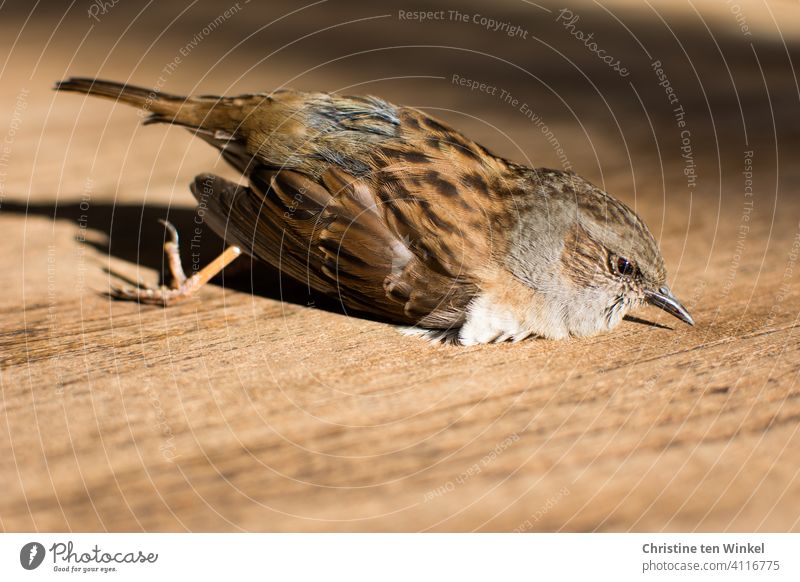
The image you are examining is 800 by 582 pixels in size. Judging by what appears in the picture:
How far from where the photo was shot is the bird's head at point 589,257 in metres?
1.79

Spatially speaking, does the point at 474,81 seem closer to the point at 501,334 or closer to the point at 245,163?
the point at 245,163

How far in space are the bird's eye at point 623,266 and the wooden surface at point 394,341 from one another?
0.10 meters

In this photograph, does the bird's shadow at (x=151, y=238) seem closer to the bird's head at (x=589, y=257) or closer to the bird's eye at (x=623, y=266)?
the bird's head at (x=589, y=257)

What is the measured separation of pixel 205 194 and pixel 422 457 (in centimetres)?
112

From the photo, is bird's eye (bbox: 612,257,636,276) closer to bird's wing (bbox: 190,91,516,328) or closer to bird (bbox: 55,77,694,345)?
bird (bbox: 55,77,694,345)

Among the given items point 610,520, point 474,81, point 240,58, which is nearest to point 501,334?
point 610,520

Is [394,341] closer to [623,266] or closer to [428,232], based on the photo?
[428,232]

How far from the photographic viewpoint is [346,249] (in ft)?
6.11

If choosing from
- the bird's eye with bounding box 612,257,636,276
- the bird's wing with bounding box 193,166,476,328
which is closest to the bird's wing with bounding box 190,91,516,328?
the bird's wing with bounding box 193,166,476,328

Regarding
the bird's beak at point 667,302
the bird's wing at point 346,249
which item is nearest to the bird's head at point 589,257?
the bird's beak at point 667,302

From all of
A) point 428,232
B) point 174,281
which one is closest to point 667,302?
point 428,232

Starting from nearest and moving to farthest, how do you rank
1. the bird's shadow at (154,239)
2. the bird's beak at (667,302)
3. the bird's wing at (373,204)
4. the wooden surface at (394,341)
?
the wooden surface at (394,341) < the bird's beak at (667,302) < the bird's wing at (373,204) < the bird's shadow at (154,239)

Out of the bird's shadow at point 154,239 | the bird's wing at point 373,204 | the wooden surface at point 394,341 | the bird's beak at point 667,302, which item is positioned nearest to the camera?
the wooden surface at point 394,341

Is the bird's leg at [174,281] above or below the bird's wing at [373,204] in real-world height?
below
